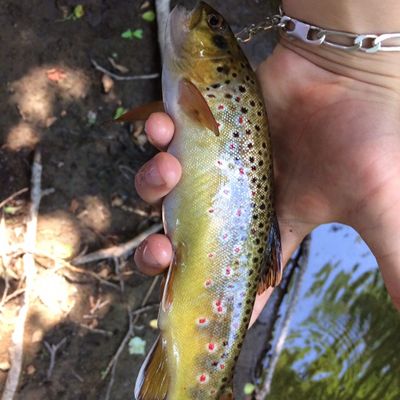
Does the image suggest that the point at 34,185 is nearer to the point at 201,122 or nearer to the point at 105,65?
the point at 105,65

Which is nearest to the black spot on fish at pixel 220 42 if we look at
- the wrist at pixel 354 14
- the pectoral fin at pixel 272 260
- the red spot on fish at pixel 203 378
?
the wrist at pixel 354 14

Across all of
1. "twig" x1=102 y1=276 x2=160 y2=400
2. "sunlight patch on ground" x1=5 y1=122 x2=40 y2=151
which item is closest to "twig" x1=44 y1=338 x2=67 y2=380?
"twig" x1=102 y1=276 x2=160 y2=400

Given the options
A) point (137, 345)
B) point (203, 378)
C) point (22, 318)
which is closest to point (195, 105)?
point (203, 378)

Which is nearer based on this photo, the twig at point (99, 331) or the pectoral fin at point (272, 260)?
the pectoral fin at point (272, 260)

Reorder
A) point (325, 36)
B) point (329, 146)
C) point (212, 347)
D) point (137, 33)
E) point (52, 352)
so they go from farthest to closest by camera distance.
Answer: point (137, 33) < point (52, 352) < point (325, 36) < point (329, 146) < point (212, 347)

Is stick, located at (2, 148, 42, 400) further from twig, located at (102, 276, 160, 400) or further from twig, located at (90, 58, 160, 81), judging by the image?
twig, located at (90, 58, 160, 81)

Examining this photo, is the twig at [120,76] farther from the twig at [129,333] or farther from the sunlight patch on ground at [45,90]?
the twig at [129,333]

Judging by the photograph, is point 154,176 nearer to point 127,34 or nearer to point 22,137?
point 22,137
